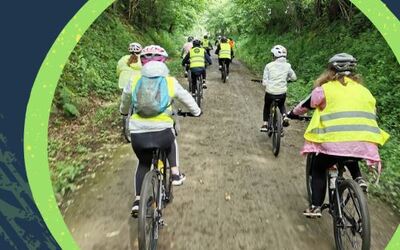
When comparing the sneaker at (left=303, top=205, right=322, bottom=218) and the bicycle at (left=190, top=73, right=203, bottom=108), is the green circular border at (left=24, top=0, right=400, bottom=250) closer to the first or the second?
the sneaker at (left=303, top=205, right=322, bottom=218)

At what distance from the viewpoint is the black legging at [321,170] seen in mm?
4379

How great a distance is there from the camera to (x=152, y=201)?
4.25 meters

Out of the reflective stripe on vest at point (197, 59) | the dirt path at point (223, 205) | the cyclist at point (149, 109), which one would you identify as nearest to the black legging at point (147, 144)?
the cyclist at point (149, 109)

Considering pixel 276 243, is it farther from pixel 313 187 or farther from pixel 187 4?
pixel 187 4

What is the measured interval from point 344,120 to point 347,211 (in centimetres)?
99

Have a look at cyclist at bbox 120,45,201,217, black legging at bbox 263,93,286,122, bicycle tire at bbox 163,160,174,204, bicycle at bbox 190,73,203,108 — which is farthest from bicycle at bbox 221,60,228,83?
cyclist at bbox 120,45,201,217

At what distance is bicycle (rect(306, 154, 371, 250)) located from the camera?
12.4 feet

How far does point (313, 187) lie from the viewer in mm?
4762

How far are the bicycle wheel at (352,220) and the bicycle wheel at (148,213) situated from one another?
1963mm

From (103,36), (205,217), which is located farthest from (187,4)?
(205,217)

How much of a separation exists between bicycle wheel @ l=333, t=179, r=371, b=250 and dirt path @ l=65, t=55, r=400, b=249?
36cm

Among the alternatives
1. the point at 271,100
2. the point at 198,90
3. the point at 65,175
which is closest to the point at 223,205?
the point at 65,175

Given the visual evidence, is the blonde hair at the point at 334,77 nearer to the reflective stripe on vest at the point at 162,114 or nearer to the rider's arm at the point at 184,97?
the rider's arm at the point at 184,97

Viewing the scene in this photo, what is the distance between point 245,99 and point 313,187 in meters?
8.81
